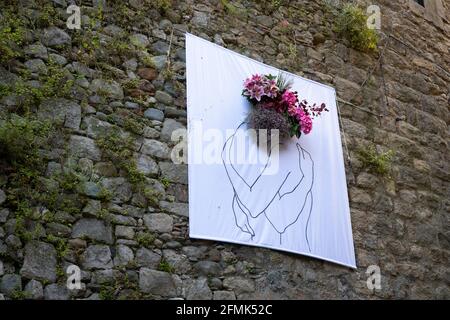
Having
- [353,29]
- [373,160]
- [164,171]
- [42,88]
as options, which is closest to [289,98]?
[373,160]

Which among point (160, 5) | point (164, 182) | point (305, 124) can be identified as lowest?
point (164, 182)

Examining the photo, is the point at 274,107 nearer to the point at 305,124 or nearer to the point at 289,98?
the point at 289,98

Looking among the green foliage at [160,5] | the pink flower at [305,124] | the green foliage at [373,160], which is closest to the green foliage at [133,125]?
the green foliage at [160,5]

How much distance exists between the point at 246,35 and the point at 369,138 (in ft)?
4.39

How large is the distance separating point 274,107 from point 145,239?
139cm

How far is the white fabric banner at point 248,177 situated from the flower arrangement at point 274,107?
0.25 ft

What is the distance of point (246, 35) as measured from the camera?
16.2 feet

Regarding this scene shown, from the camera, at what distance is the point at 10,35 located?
3.86 meters

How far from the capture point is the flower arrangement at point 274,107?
4.43 metres

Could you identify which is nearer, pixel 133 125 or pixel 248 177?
pixel 133 125

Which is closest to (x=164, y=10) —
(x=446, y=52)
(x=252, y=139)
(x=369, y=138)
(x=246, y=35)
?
(x=246, y=35)

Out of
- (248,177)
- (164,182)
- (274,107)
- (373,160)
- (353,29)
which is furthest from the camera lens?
(353,29)
